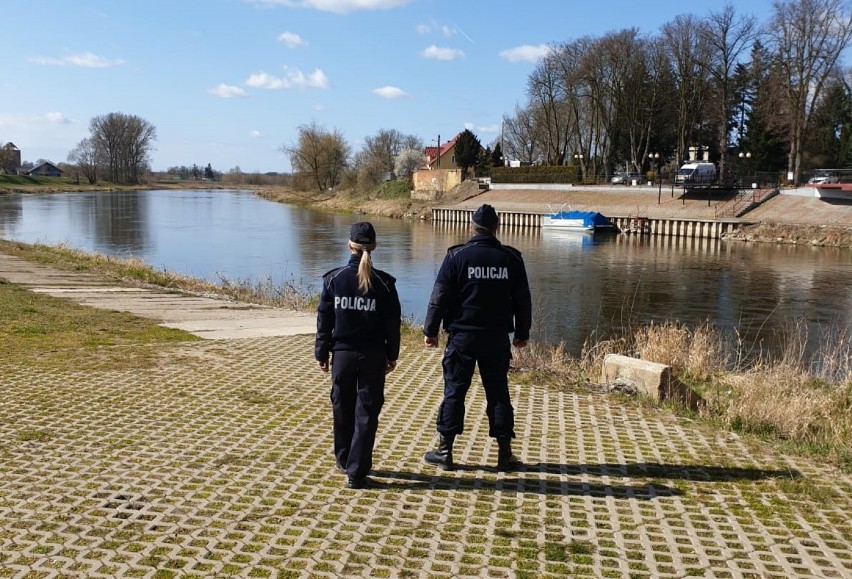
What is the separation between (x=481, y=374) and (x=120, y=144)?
141m

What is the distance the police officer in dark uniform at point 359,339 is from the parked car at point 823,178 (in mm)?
43334

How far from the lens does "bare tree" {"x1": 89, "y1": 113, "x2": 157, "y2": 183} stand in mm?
132000

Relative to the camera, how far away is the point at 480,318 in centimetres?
528

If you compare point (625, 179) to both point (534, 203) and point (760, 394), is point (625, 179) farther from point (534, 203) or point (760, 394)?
point (760, 394)

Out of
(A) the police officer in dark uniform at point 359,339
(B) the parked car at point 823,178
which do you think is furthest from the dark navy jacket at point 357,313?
(B) the parked car at point 823,178

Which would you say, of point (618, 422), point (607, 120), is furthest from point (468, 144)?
point (618, 422)

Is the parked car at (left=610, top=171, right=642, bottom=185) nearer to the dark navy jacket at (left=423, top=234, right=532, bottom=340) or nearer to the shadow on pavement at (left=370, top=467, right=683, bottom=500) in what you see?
the dark navy jacket at (left=423, top=234, right=532, bottom=340)

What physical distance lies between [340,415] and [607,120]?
62441 mm

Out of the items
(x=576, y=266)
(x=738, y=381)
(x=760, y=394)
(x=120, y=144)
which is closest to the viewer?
(x=760, y=394)

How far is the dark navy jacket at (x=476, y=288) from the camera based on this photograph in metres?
5.27

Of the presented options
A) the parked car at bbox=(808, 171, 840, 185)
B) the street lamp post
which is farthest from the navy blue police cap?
the street lamp post

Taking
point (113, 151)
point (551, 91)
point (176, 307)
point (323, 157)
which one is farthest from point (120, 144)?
point (176, 307)

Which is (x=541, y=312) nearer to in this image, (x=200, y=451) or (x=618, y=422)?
(x=618, y=422)

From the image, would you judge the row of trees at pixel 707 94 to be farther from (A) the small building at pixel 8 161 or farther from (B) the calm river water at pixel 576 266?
Result: (A) the small building at pixel 8 161
